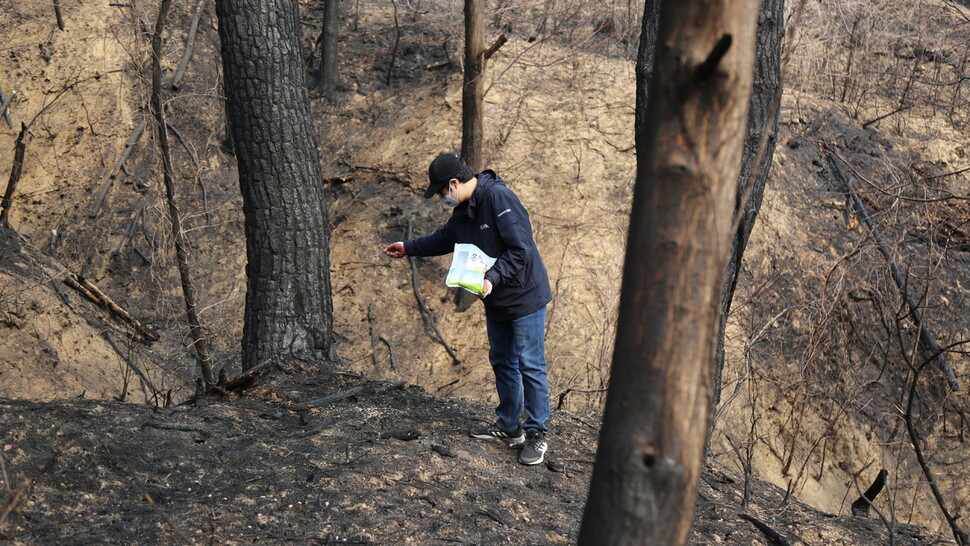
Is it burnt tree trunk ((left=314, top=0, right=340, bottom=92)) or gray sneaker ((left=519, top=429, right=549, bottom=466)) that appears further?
burnt tree trunk ((left=314, top=0, right=340, bottom=92))

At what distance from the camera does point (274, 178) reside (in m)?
5.80

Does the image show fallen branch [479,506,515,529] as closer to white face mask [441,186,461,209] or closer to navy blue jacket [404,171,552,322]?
navy blue jacket [404,171,552,322]

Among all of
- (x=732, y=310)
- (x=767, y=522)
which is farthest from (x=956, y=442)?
(x=767, y=522)

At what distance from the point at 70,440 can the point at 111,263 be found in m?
7.72

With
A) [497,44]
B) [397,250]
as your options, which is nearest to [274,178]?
[397,250]

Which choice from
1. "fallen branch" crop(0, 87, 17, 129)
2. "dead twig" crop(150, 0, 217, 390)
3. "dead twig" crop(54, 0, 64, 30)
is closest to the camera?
"dead twig" crop(150, 0, 217, 390)

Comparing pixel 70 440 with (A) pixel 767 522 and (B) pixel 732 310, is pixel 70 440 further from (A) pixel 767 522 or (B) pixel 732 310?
(B) pixel 732 310

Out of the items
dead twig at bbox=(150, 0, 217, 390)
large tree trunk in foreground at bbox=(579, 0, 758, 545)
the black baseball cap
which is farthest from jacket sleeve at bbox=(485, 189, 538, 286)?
dead twig at bbox=(150, 0, 217, 390)

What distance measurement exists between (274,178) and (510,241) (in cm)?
211

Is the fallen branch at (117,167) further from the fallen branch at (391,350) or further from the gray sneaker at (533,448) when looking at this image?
the gray sneaker at (533,448)

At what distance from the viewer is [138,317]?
10453 millimetres

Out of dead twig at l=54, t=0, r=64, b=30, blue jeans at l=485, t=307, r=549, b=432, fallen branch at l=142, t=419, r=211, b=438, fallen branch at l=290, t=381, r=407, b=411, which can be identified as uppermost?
dead twig at l=54, t=0, r=64, b=30

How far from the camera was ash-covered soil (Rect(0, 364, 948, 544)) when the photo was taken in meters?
3.59

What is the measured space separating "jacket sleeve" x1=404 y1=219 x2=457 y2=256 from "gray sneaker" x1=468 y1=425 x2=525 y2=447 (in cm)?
113
